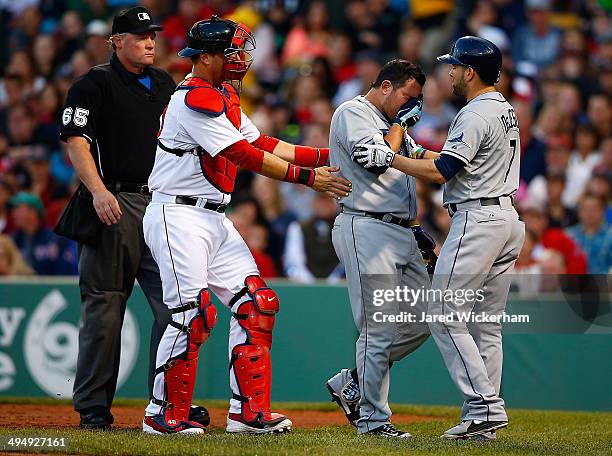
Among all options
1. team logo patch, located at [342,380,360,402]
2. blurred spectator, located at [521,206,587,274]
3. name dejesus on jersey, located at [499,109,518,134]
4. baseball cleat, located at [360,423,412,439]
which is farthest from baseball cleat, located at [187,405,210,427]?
blurred spectator, located at [521,206,587,274]

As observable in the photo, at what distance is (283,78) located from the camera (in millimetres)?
14227

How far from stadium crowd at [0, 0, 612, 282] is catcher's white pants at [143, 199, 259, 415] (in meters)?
4.26

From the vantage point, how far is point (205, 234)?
21.4 ft

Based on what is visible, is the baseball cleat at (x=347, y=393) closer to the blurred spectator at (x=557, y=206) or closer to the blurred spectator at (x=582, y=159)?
the blurred spectator at (x=557, y=206)

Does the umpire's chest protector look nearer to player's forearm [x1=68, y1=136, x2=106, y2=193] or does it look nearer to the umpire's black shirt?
the umpire's black shirt

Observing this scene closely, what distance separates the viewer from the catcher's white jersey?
6.38 m

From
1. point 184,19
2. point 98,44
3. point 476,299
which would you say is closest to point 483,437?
point 476,299

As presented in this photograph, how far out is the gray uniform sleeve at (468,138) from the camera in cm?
636

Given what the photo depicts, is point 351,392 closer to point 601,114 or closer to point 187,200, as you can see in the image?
point 187,200

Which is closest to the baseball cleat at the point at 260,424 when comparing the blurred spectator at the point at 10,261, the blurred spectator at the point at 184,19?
the blurred spectator at the point at 10,261

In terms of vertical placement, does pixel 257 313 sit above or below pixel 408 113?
below

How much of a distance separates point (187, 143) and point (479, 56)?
177 centimetres

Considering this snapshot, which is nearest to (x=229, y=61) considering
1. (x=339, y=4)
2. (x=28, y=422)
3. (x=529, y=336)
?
(x=28, y=422)

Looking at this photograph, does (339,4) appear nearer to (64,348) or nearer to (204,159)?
(64,348)
